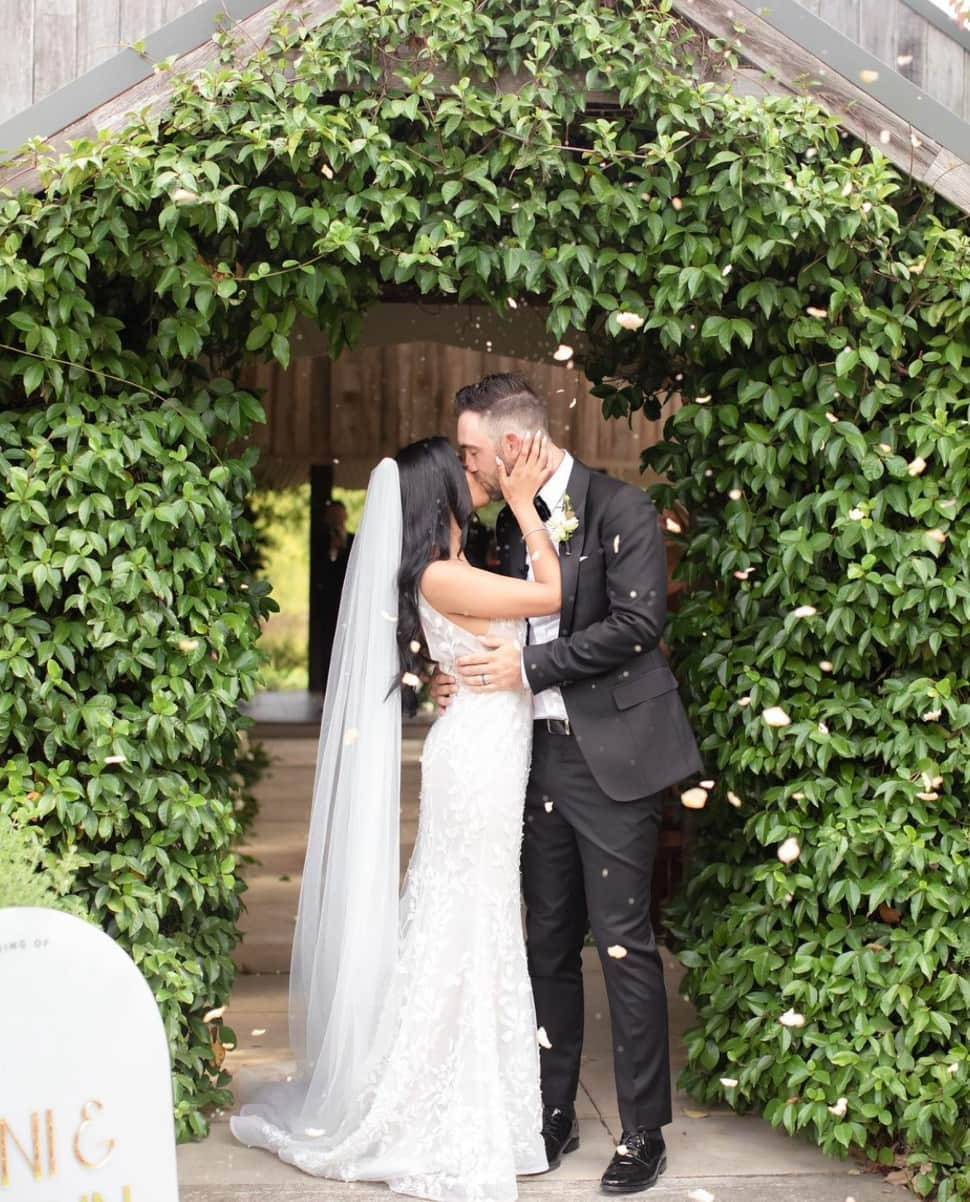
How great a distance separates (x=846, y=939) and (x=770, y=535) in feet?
3.82

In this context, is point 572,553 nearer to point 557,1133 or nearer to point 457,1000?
point 457,1000

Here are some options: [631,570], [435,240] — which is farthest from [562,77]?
[631,570]

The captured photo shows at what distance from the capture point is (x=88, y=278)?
403 centimetres

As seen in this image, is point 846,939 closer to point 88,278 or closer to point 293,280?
point 293,280

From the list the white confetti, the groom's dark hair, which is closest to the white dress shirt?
the groom's dark hair

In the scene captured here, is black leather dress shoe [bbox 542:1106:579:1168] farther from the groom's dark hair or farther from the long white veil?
the groom's dark hair

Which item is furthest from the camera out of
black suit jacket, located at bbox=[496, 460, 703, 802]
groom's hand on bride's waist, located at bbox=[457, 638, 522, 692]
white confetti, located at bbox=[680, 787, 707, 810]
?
white confetti, located at bbox=[680, 787, 707, 810]

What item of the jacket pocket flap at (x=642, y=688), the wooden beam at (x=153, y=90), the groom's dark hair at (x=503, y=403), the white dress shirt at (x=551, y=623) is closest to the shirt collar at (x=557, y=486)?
the white dress shirt at (x=551, y=623)

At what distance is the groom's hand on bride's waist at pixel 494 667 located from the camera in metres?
3.98

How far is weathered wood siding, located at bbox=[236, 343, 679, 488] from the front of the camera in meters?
9.25

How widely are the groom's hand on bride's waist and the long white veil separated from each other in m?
0.24

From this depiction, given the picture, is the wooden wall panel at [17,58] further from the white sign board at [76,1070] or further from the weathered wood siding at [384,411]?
the weathered wood siding at [384,411]

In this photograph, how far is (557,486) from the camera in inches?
Result: 161

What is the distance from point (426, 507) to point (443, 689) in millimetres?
520
